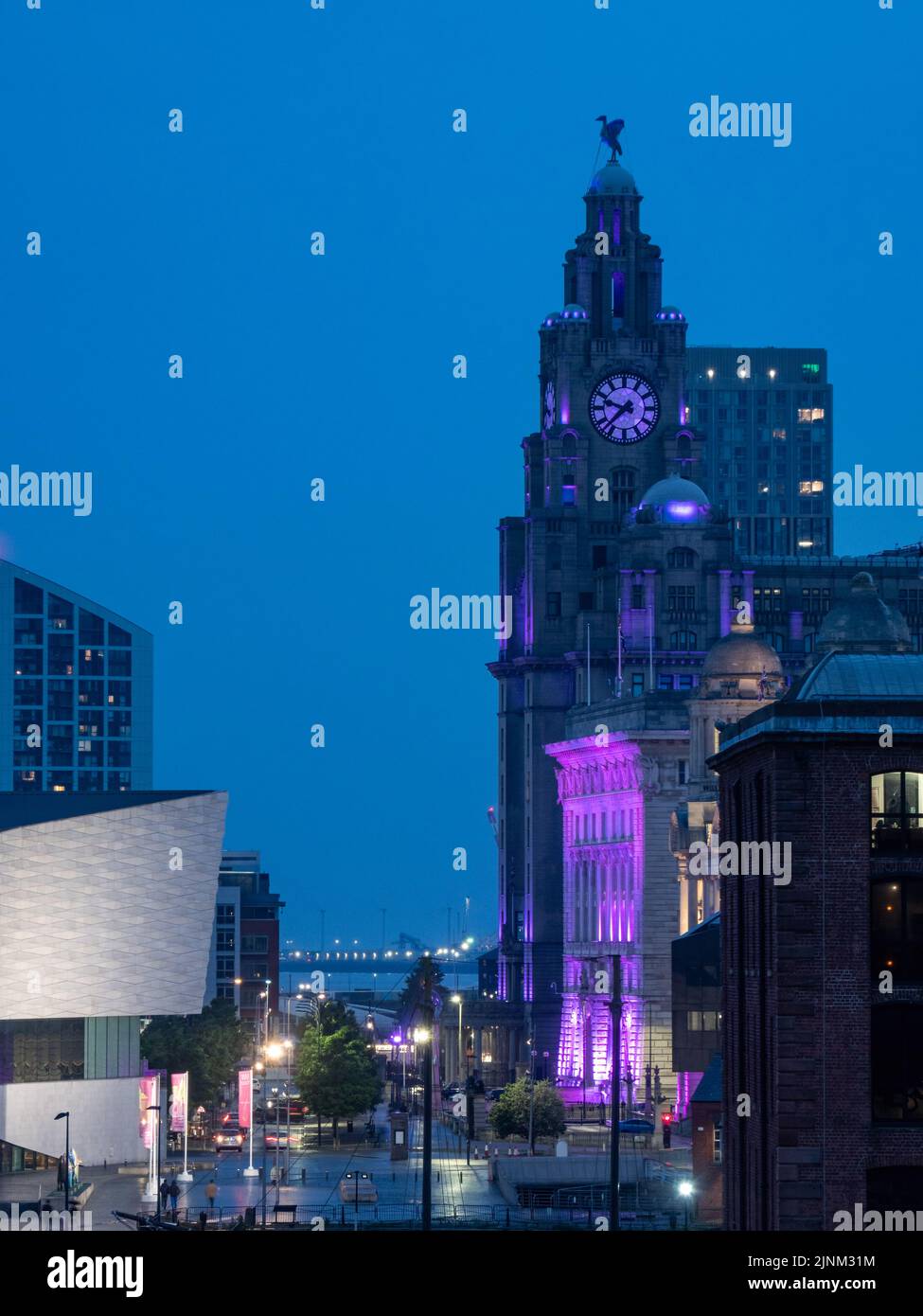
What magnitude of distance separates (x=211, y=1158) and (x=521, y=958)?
59.2 meters

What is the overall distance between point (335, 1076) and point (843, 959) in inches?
3692

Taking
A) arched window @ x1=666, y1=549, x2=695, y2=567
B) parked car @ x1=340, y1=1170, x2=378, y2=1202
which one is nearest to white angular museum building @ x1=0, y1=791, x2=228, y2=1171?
parked car @ x1=340, y1=1170, x2=378, y2=1202


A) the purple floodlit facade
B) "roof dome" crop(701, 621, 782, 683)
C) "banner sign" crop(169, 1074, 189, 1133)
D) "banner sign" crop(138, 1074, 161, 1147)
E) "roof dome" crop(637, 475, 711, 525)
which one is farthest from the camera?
"roof dome" crop(637, 475, 711, 525)

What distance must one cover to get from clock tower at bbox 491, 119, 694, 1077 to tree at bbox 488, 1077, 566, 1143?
5073cm

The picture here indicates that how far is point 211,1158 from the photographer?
443 ft

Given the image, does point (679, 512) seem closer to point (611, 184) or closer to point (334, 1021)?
point (611, 184)

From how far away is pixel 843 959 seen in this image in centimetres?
5862

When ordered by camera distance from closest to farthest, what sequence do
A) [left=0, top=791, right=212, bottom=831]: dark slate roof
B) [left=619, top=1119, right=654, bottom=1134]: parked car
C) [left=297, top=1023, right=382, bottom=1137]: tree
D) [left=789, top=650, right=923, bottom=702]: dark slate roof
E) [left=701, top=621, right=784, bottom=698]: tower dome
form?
[left=789, top=650, right=923, bottom=702]: dark slate roof → [left=619, top=1119, right=654, bottom=1134]: parked car → [left=0, top=791, right=212, bottom=831]: dark slate roof → [left=701, top=621, right=784, bottom=698]: tower dome → [left=297, top=1023, right=382, bottom=1137]: tree

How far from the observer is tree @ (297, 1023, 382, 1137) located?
149250 mm

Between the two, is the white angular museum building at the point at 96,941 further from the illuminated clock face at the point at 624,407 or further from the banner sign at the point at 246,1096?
the illuminated clock face at the point at 624,407

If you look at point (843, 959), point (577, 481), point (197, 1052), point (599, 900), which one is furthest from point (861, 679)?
point (577, 481)

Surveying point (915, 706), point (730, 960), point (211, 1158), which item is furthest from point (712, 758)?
point (211, 1158)

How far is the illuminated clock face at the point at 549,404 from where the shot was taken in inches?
7766

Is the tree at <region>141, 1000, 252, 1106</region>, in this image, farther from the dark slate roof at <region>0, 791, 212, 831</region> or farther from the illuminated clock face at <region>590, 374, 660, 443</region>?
the illuminated clock face at <region>590, 374, 660, 443</region>
